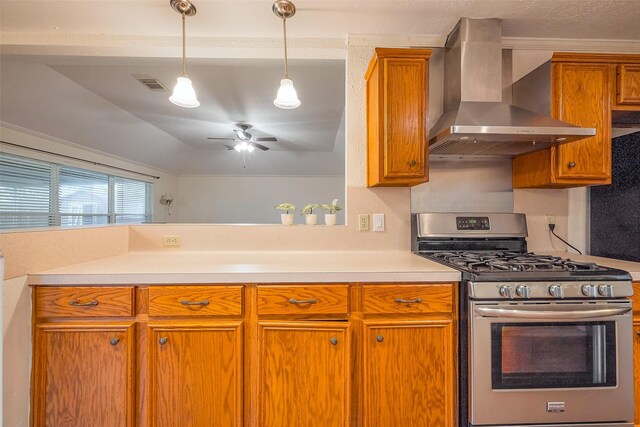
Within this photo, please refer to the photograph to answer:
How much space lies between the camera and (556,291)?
53.9 inches

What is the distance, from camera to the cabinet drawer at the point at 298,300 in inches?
55.3

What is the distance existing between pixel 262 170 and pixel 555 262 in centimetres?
630

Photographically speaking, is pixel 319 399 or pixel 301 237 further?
pixel 301 237

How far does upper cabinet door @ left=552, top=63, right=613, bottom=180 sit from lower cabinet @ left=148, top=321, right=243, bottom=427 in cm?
215

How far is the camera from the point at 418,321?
142 centimetres

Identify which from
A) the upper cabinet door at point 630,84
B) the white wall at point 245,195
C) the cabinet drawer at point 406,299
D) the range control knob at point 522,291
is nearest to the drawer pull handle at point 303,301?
the cabinet drawer at point 406,299

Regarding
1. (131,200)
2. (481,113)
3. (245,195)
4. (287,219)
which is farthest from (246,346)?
(245,195)

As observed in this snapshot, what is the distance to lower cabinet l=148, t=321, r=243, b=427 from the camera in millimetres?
1362

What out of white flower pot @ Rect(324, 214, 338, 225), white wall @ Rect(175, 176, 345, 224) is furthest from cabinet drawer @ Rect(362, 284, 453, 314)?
white wall @ Rect(175, 176, 345, 224)

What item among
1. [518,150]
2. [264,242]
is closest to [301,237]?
[264,242]

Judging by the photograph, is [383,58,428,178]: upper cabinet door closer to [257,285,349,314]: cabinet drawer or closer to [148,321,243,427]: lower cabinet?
[257,285,349,314]: cabinet drawer

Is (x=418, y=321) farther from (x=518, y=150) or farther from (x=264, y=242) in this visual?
(x=518, y=150)

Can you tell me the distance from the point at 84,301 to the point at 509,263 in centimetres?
205

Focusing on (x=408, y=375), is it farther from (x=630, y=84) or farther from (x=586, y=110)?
(x=630, y=84)
